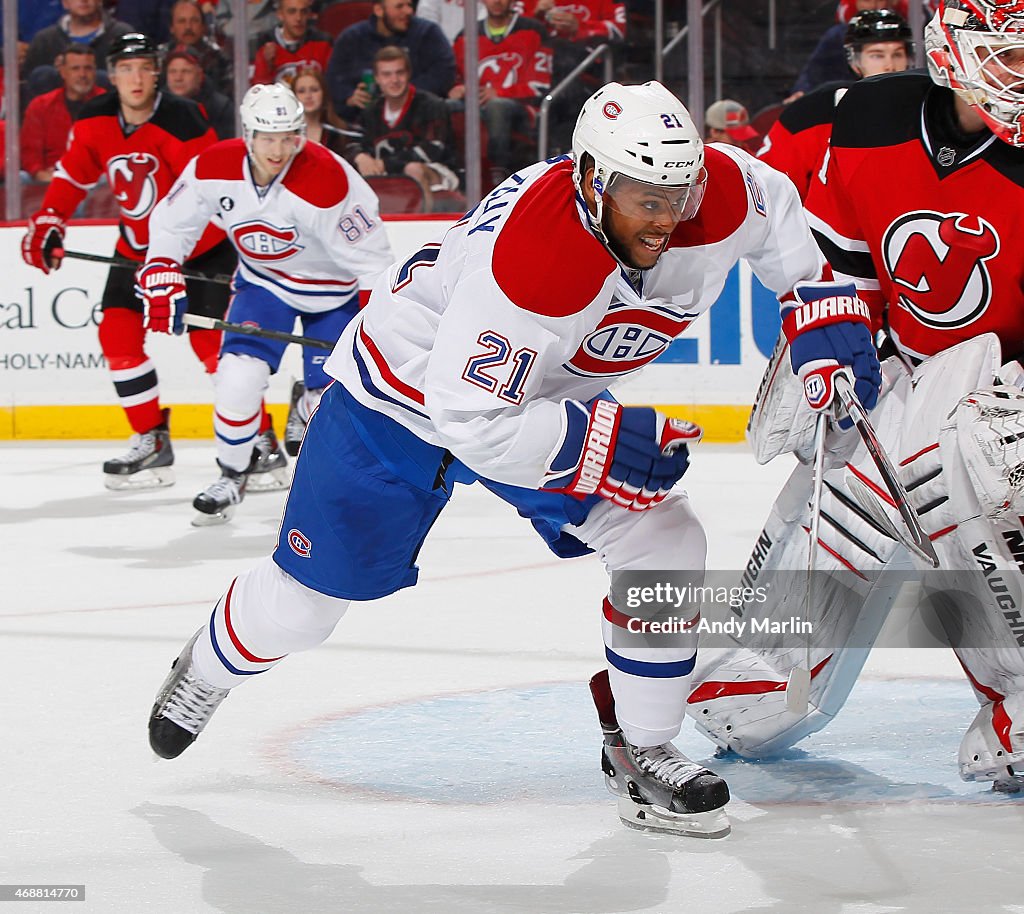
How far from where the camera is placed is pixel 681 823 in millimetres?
2021

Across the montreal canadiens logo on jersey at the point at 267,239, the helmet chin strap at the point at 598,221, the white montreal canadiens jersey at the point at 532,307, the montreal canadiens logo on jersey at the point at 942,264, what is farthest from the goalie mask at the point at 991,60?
the montreal canadiens logo on jersey at the point at 267,239

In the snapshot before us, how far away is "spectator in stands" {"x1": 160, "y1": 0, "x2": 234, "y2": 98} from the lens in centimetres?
669

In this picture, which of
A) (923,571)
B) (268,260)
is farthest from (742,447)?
(923,571)

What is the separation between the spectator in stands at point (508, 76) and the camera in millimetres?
6477

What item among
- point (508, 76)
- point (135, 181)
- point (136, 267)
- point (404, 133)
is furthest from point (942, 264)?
point (404, 133)

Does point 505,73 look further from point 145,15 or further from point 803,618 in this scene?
point 803,618

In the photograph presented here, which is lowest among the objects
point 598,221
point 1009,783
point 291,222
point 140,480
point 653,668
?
point 140,480

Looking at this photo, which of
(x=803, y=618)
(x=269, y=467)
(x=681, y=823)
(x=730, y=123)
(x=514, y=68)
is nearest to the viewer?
(x=681, y=823)

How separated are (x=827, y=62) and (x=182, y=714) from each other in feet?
15.4

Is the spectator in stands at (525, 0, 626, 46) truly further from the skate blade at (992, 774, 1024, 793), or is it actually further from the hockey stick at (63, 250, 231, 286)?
the skate blade at (992, 774, 1024, 793)

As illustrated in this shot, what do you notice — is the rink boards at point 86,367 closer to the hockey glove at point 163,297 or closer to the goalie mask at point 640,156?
the hockey glove at point 163,297

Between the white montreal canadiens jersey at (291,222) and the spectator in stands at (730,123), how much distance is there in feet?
5.70

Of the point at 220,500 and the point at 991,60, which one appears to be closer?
the point at 991,60

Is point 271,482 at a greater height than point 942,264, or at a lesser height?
lesser
